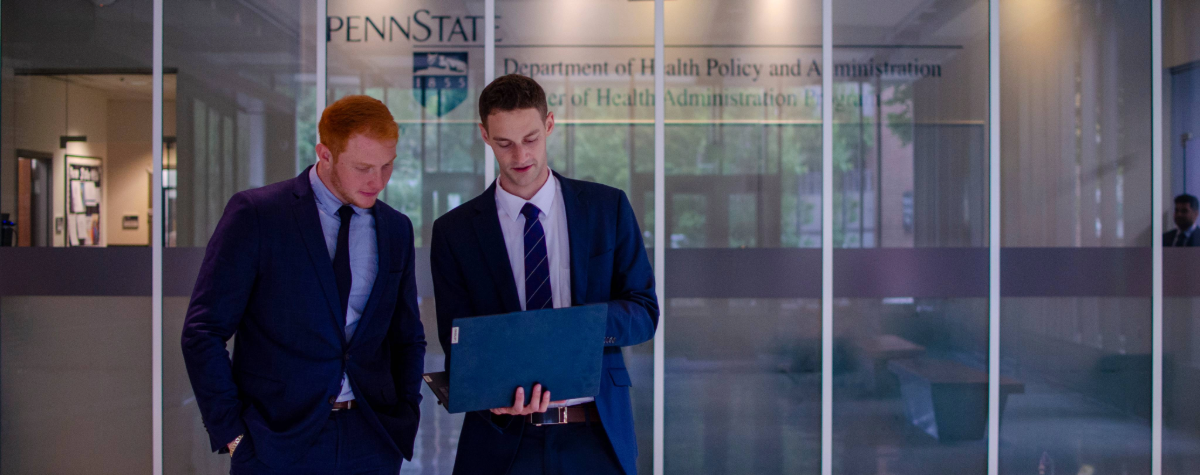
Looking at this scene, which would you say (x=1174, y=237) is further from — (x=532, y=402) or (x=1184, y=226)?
(x=532, y=402)

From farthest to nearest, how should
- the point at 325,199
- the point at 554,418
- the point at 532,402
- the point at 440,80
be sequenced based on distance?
the point at 440,80
the point at 325,199
the point at 554,418
the point at 532,402

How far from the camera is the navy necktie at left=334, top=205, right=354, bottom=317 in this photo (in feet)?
6.66

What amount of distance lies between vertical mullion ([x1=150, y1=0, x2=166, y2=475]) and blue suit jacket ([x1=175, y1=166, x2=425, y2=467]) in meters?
2.67

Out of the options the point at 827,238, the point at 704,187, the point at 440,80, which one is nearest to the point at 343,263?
the point at 440,80

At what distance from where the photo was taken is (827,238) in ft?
13.8

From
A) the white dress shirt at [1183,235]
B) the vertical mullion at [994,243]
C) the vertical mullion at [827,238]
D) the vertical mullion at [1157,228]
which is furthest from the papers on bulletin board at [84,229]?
the white dress shirt at [1183,235]

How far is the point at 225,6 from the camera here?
4.30 metres

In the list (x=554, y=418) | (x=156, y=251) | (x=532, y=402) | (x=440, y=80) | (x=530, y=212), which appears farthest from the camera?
(x=440, y=80)

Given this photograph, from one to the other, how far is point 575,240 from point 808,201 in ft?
8.77

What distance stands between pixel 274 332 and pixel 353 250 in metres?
0.33

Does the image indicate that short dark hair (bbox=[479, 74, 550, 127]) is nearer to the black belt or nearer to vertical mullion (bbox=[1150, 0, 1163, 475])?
the black belt

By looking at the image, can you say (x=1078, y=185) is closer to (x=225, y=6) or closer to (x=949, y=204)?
(x=949, y=204)

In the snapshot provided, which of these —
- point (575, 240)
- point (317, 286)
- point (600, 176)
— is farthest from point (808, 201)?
point (317, 286)

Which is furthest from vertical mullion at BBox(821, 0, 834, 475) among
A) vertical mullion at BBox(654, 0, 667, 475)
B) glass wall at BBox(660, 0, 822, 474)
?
vertical mullion at BBox(654, 0, 667, 475)
